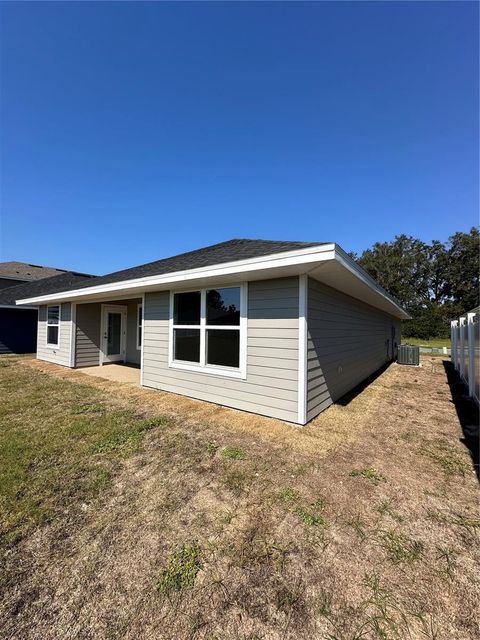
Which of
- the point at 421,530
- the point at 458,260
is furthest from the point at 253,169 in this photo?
the point at 458,260

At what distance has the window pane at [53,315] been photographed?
11.0 metres

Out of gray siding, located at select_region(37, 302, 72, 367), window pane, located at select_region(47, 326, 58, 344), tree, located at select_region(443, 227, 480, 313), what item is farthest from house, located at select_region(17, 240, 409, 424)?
tree, located at select_region(443, 227, 480, 313)

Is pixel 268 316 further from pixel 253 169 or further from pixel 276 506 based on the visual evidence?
pixel 253 169

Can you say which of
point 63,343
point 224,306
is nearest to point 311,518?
point 224,306

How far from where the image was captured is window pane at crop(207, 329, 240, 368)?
524 centimetres

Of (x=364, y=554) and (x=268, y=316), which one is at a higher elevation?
(x=268, y=316)

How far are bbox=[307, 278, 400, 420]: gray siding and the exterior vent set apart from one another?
486cm

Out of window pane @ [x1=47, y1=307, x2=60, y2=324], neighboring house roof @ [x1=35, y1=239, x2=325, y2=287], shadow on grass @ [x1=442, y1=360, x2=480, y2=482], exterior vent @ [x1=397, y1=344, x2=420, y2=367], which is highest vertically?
neighboring house roof @ [x1=35, y1=239, x2=325, y2=287]

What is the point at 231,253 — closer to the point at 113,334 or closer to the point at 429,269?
the point at 113,334

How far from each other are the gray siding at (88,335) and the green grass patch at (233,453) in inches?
334

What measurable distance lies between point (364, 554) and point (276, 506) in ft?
2.53

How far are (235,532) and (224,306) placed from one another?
3.83 m

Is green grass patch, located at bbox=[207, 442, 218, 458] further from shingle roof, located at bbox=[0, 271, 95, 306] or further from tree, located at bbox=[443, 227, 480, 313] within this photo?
tree, located at bbox=[443, 227, 480, 313]

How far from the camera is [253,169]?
39.5 ft
